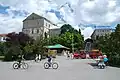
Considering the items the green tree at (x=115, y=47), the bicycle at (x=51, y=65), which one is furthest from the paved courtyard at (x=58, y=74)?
the green tree at (x=115, y=47)

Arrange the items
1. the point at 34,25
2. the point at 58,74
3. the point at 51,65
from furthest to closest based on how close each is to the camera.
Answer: the point at 34,25, the point at 51,65, the point at 58,74

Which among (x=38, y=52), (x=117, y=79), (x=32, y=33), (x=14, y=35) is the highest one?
(x=32, y=33)

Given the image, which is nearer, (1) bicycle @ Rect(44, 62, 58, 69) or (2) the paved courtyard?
(2) the paved courtyard

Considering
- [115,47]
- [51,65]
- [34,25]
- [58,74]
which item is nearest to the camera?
[58,74]

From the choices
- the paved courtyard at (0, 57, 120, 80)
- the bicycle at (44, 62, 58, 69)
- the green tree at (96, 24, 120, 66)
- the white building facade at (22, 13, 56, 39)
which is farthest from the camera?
the white building facade at (22, 13, 56, 39)

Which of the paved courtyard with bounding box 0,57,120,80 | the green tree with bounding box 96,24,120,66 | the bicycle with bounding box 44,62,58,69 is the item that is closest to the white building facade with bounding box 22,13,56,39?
the green tree with bounding box 96,24,120,66

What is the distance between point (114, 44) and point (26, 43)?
67.7ft

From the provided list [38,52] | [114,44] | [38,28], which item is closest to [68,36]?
[38,28]

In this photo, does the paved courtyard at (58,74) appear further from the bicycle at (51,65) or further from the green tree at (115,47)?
the green tree at (115,47)

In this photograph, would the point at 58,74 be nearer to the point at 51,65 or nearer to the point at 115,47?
the point at 51,65

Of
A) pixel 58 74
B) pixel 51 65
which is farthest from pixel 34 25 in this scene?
pixel 58 74

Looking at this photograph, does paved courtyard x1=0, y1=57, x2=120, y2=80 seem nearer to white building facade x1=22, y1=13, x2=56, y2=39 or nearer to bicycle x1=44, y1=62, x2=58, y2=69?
bicycle x1=44, y1=62, x2=58, y2=69

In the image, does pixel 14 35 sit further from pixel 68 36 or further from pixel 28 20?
pixel 28 20

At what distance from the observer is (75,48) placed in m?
88.6
